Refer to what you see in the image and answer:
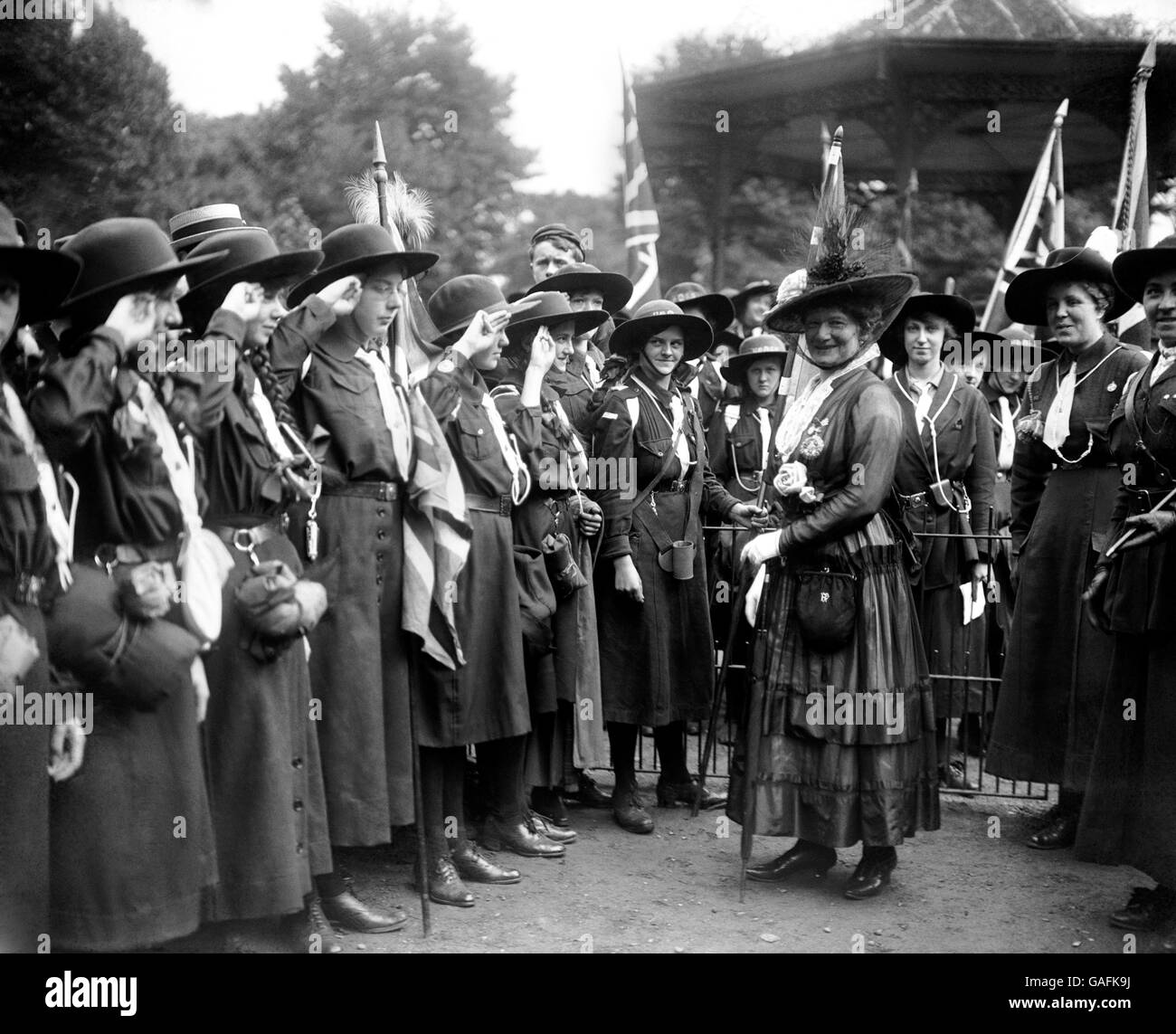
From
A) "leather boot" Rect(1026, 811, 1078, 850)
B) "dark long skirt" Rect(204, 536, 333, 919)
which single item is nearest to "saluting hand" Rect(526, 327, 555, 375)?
"dark long skirt" Rect(204, 536, 333, 919)

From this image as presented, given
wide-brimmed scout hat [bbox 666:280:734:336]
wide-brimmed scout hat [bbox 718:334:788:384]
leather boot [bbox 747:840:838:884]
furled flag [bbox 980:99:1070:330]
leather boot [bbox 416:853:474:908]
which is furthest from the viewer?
furled flag [bbox 980:99:1070:330]

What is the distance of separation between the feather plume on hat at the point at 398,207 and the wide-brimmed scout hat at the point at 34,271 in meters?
1.81

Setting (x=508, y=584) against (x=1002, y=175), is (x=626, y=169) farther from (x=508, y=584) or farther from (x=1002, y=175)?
(x=1002, y=175)

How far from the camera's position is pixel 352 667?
4.91 m

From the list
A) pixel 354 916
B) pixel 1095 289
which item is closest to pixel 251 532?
pixel 354 916

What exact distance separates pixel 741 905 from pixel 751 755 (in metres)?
0.65

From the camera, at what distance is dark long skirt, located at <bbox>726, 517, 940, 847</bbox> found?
5.38 metres

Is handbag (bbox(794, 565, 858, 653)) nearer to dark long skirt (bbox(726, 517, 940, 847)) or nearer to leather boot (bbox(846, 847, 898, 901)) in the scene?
dark long skirt (bbox(726, 517, 940, 847))

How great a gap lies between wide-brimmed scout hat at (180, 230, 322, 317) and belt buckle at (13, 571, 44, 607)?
4.16 ft

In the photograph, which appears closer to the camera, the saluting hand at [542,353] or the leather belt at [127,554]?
the leather belt at [127,554]

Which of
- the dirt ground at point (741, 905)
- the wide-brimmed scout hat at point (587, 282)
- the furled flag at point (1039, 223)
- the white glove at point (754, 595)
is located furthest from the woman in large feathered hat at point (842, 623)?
the furled flag at point (1039, 223)

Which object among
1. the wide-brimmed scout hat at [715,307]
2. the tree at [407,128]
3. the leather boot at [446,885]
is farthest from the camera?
the tree at [407,128]

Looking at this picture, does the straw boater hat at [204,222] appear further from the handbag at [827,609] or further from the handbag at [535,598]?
the handbag at [827,609]

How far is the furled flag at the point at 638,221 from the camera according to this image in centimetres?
934
